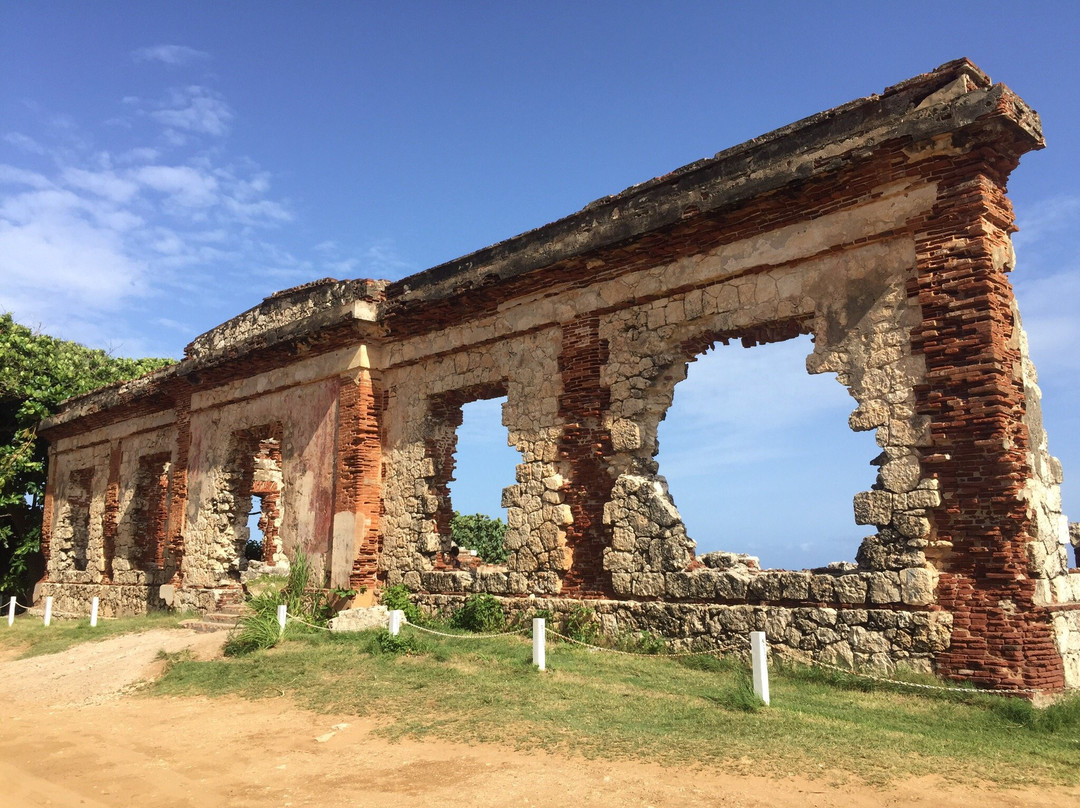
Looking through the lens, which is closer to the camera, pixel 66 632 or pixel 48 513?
pixel 66 632

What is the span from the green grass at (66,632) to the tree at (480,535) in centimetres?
686

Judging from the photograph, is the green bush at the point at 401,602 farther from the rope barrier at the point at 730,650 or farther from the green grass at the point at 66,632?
the green grass at the point at 66,632

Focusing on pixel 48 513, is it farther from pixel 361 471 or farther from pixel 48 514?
pixel 361 471

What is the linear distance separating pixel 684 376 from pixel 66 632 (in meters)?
11.1

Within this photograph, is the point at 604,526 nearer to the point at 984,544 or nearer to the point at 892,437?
the point at 892,437

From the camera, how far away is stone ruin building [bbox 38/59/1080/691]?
7441 millimetres

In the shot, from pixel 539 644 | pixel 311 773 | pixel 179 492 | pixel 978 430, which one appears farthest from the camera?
pixel 179 492

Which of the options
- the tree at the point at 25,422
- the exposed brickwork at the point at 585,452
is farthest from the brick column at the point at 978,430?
the tree at the point at 25,422

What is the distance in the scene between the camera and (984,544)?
728 centimetres

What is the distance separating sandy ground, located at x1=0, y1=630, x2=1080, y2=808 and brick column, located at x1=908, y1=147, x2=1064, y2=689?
7.34 feet

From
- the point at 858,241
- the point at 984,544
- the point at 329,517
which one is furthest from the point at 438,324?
the point at 984,544

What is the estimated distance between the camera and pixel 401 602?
11820 mm

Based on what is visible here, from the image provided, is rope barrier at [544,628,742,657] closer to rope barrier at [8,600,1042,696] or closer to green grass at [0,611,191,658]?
rope barrier at [8,600,1042,696]

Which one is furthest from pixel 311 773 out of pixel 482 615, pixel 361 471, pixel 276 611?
pixel 361 471
